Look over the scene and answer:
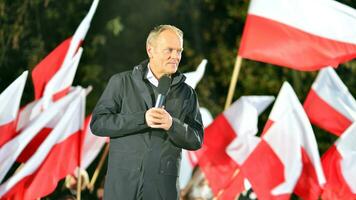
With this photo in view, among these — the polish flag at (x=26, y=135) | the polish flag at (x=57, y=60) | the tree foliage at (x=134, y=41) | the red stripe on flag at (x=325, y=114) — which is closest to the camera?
the polish flag at (x=26, y=135)

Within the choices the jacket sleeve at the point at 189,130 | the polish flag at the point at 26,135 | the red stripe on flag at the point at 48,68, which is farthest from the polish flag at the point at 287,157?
the jacket sleeve at the point at 189,130

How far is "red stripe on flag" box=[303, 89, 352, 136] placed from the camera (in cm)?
1034

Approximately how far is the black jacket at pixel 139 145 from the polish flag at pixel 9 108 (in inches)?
136

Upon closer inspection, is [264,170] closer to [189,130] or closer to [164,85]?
[189,130]

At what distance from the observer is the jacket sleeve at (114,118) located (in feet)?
18.0

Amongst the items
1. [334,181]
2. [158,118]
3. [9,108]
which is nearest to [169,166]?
[158,118]

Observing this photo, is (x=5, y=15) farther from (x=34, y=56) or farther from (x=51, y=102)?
(x=51, y=102)

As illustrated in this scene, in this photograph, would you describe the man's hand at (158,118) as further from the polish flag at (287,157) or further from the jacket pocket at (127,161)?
the polish flag at (287,157)

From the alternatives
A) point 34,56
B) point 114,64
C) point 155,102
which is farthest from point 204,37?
point 155,102

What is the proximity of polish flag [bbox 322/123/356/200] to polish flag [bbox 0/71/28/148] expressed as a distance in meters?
2.58

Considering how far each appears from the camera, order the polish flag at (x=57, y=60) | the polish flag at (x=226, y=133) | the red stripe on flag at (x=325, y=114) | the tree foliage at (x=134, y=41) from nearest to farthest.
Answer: the red stripe on flag at (x=325, y=114) → the polish flag at (x=57, y=60) → the polish flag at (x=226, y=133) → the tree foliage at (x=134, y=41)

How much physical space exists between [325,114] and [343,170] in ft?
2.65

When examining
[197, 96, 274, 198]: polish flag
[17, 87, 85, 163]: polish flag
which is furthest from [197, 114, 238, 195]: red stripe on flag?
[17, 87, 85, 163]: polish flag

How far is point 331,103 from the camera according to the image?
1037 centimetres
